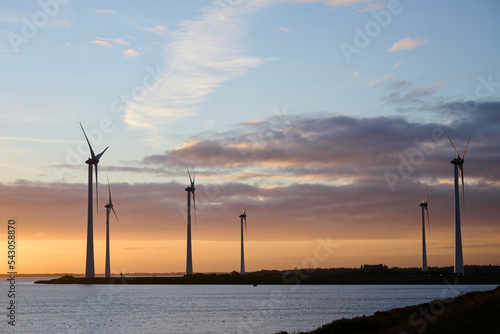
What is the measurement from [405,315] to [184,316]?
1938 inches

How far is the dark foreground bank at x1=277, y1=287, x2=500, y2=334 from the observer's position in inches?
1899

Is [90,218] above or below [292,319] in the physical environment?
above

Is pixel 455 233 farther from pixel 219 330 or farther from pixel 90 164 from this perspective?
pixel 219 330

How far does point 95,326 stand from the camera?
9138 centimetres

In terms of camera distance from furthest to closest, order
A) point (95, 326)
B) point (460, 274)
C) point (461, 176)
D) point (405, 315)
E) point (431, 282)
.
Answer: point (431, 282) < point (460, 274) < point (461, 176) < point (95, 326) < point (405, 315)

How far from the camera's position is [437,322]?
52.9 meters

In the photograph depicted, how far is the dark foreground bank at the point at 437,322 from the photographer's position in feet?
158

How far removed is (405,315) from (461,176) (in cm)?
11017

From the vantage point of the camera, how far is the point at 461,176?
167875mm

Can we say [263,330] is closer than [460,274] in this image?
Yes

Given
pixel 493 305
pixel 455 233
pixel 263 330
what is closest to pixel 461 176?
pixel 455 233

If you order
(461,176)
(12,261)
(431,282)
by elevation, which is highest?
(461,176)

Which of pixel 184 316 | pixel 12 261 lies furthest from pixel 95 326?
pixel 12 261

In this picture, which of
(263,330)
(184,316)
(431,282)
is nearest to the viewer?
(263,330)
